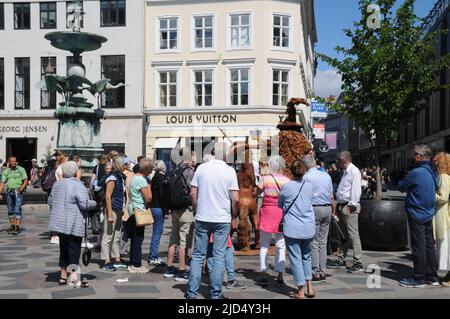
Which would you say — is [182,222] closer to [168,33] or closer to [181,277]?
[181,277]

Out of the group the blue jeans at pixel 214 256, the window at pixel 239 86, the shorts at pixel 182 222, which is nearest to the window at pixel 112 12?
the window at pixel 239 86

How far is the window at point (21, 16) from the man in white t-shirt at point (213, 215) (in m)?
33.0

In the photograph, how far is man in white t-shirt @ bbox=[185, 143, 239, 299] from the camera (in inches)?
251

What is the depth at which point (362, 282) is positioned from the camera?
300 inches

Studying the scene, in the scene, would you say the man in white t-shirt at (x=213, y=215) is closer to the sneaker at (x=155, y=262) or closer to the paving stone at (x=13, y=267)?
the sneaker at (x=155, y=262)

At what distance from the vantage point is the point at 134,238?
806 cm

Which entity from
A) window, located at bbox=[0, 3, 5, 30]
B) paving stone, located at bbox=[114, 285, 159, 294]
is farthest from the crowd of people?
window, located at bbox=[0, 3, 5, 30]

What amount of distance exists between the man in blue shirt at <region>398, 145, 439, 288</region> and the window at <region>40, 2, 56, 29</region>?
32.3m

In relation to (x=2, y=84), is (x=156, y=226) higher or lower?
lower

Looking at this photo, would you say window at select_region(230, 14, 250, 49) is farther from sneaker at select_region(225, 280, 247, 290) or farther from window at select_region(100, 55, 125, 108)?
sneaker at select_region(225, 280, 247, 290)

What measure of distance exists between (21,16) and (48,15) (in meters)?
1.90

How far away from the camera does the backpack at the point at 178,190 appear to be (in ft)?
25.7

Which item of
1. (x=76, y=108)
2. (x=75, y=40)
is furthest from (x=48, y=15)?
(x=76, y=108)
